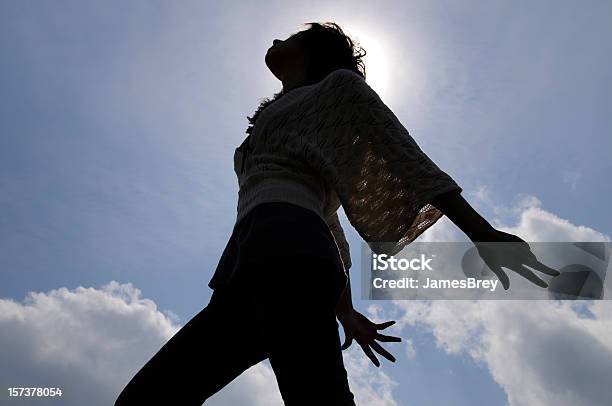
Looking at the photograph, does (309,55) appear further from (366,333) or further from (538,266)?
(538,266)

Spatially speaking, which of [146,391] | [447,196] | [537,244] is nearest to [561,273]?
[537,244]

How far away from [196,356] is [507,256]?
3.88 ft

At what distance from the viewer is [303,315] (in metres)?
1.66

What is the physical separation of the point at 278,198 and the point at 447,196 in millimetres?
585

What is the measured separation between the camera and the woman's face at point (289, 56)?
2645 mm

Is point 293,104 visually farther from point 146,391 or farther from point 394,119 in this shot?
point 146,391

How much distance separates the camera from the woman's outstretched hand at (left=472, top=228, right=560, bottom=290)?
1.51 metres

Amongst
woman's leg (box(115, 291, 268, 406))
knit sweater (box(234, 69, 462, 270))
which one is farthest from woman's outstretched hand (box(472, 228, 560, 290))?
woman's leg (box(115, 291, 268, 406))

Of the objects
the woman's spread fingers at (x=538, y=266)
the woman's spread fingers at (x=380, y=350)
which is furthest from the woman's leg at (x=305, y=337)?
the woman's spread fingers at (x=380, y=350)

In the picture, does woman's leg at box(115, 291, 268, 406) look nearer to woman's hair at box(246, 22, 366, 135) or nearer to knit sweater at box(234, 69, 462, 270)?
knit sweater at box(234, 69, 462, 270)

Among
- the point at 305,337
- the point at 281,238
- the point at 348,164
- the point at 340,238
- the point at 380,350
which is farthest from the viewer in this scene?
the point at 340,238

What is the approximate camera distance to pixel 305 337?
163 cm

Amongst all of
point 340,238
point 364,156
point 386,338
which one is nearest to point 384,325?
point 386,338

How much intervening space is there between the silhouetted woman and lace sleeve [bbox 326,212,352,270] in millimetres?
268
